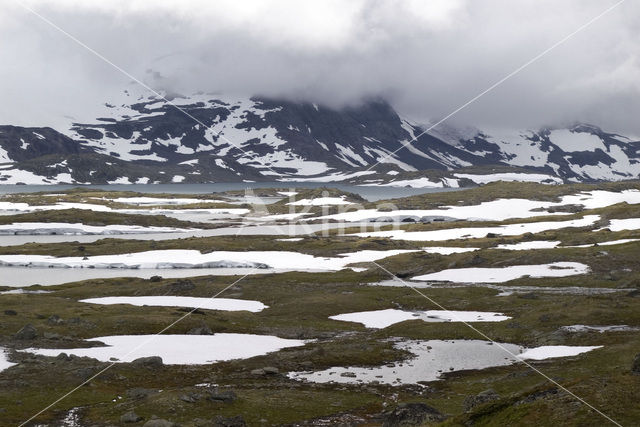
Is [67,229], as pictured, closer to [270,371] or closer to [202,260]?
[202,260]

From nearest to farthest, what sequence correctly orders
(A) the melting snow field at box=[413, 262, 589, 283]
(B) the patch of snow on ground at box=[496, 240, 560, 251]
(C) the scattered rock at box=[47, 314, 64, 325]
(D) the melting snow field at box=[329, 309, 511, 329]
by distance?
(C) the scattered rock at box=[47, 314, 64, 325], (D) the melting snow field at box=[329, 309, 511, 329], (A) the melting snow field at box=[413, 262, 589, 283], (B) the patch of snow on ground at box=[496, 240, 560, 251]

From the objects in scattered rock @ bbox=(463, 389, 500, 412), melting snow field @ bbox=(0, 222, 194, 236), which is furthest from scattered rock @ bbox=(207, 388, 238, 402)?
melting snow field @ bbox=(0, 222, 194, 236)

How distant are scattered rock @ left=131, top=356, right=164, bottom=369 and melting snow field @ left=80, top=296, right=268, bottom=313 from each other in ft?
97.0

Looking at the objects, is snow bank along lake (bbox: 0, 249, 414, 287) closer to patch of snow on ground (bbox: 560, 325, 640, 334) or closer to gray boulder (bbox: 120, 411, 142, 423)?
patch of snow on ground (bbox: 560, 325, 640, 334)

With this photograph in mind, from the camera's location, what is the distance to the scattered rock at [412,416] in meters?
31.2

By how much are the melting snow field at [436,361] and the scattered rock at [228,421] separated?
1243 cm

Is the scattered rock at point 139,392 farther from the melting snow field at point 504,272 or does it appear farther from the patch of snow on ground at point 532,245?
the patch of snow on ground at point 532,245

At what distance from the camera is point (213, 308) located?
80000 millimetres

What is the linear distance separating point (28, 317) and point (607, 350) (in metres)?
55.9

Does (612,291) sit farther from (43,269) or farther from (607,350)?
(43,269)

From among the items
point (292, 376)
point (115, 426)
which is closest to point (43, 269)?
point (292, 376)

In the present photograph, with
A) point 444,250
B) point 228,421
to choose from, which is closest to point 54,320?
point 228,421

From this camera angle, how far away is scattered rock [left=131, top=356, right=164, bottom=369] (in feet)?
160

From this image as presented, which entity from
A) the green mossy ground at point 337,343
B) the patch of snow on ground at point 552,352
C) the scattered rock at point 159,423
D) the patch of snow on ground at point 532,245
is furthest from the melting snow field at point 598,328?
the patch of snow on ground at point 532,245
